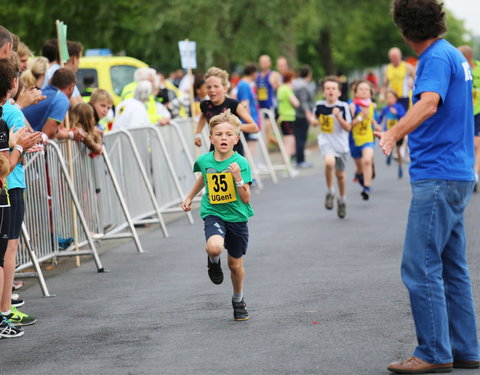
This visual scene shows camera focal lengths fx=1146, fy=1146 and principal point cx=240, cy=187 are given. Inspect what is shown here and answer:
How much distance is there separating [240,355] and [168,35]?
27.3 m

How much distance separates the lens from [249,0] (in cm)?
3231

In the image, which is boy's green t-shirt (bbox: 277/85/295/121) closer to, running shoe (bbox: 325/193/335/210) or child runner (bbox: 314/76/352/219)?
child runner (bbox: 314/76/352/219)

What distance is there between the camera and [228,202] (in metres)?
7.84

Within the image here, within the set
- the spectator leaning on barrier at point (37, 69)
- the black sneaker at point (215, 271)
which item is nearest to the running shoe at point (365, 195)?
the spectator leaning on barrier at point (37, 69)

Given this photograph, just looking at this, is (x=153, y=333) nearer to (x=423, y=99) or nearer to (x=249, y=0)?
(x=423, y=99)

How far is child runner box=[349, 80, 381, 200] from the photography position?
15086 millimetres

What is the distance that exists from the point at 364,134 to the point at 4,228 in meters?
8.38

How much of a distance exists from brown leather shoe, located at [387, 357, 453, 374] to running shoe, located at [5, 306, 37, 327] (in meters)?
3.10

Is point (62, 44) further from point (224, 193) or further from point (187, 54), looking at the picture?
point (187, 54)

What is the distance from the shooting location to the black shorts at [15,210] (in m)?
7.74

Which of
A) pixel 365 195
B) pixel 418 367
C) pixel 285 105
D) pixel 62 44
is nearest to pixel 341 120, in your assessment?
pixel 365 195

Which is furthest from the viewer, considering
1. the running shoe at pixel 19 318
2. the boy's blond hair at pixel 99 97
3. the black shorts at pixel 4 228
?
the boy's blond hair at pixel 99 97

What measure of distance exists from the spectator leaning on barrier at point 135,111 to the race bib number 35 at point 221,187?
6.68 metres

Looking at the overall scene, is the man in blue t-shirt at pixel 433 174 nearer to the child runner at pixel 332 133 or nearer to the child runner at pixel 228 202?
the child runner at pixel 228 202
